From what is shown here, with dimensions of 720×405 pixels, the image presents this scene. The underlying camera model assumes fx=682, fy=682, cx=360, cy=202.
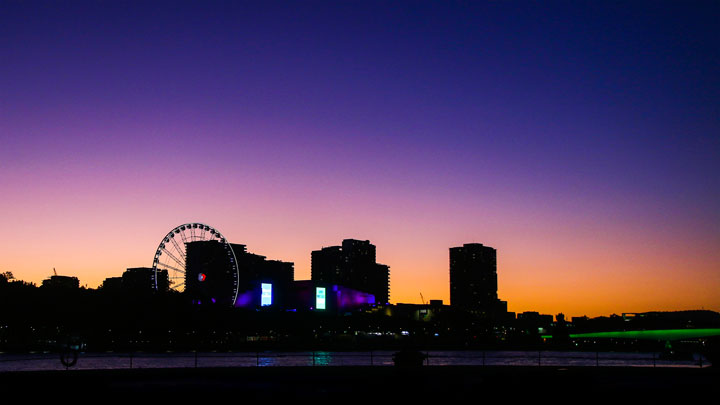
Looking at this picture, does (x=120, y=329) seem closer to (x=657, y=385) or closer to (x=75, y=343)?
(x=75, y=343)

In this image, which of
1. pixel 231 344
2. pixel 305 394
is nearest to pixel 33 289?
pixel 231 344

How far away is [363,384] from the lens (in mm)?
37906

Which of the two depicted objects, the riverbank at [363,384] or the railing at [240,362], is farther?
the railing at [240,362]

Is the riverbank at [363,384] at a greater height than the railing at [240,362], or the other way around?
the riverbank at [363,384]

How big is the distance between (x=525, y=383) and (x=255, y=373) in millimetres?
25596

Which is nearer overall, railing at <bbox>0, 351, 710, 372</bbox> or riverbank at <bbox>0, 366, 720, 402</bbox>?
Answer: riverbank at <bbox>0, 366, 720, 402</bbox>

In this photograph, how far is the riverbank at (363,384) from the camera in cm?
2598

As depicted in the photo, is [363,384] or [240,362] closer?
[363,384]

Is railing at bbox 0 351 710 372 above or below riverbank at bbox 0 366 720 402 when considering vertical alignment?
below

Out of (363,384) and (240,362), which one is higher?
(363,384)

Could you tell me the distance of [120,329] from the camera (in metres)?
192

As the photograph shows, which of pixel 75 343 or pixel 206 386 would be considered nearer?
pixel 206 386

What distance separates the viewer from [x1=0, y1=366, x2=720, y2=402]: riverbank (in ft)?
85.3

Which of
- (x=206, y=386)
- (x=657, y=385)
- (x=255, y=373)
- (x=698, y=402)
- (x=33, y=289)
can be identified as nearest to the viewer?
(x=698, y=402)
